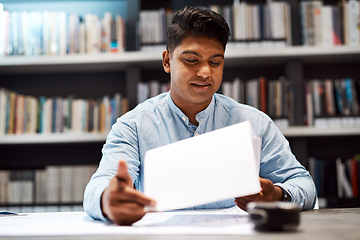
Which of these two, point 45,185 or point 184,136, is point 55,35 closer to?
point 45,185

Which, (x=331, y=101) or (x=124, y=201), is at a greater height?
(x=331, y=101)

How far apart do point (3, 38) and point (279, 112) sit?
1.72m

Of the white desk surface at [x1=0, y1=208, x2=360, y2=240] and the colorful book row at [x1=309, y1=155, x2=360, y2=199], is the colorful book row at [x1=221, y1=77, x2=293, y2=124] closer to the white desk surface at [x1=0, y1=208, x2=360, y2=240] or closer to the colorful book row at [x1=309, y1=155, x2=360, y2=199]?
the colorful book row at [x1=309, y1=155, x2=360, y2=199]

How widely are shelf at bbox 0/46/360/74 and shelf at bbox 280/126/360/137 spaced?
441 millimetres

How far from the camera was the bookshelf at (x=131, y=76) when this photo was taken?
222 centimetres

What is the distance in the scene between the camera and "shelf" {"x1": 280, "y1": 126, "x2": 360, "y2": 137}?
215 cm

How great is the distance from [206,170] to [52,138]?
5.67 feet

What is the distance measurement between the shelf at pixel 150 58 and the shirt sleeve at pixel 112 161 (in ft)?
3.51

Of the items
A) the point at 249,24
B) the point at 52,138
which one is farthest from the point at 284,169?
the point at 52,138

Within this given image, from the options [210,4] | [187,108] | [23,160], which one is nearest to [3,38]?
[23,160]

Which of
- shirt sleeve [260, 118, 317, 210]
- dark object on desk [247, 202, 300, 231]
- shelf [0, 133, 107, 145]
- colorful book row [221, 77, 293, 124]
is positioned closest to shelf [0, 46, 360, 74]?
colorful book row [221, 77, 293, 124]

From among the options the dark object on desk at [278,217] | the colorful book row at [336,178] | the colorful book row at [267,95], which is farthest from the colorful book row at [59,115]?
the dark object on desk at [278,217]

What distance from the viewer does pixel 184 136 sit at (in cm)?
126

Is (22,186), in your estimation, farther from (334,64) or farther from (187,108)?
(334,64)
